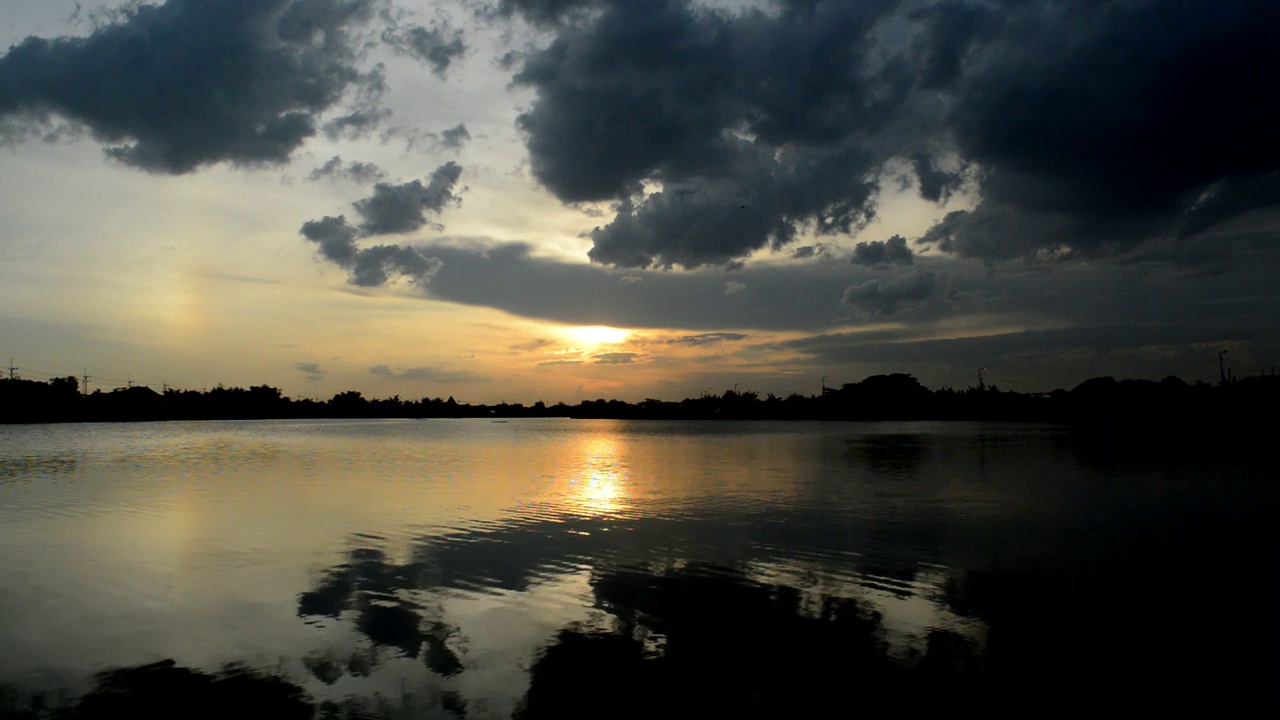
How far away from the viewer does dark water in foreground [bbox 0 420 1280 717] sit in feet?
36.4

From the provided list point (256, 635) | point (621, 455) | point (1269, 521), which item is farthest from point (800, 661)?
point (621, 455)

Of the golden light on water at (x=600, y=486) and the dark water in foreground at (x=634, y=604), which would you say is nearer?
the dark water in foreground at (x=634, y=604)

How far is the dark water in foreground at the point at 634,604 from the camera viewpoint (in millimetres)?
11086

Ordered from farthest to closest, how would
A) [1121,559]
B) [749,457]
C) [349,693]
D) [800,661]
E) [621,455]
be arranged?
1. [621,455]
2. [749,457]
3. [1121,559]
4. [800,661]
5. [349,693]

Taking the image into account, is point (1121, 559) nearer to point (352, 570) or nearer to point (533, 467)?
point (352, 570)

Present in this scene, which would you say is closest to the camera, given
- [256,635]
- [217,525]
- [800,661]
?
[800,661]

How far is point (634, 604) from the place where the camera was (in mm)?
15852

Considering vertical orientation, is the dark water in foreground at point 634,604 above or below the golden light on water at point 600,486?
below

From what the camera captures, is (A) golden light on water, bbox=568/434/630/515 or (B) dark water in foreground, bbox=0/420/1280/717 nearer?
(B) dark water in foreground, bbox=0/420/1280/717

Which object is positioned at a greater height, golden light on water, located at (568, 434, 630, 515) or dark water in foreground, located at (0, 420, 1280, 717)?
golden light on water, located at (568, 434, 630, 515)

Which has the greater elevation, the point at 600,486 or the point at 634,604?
the point at 600,486

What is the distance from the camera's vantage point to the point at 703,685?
444 inches

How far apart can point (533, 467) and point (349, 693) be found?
44972mm

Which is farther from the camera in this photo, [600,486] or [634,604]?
[600,486]
